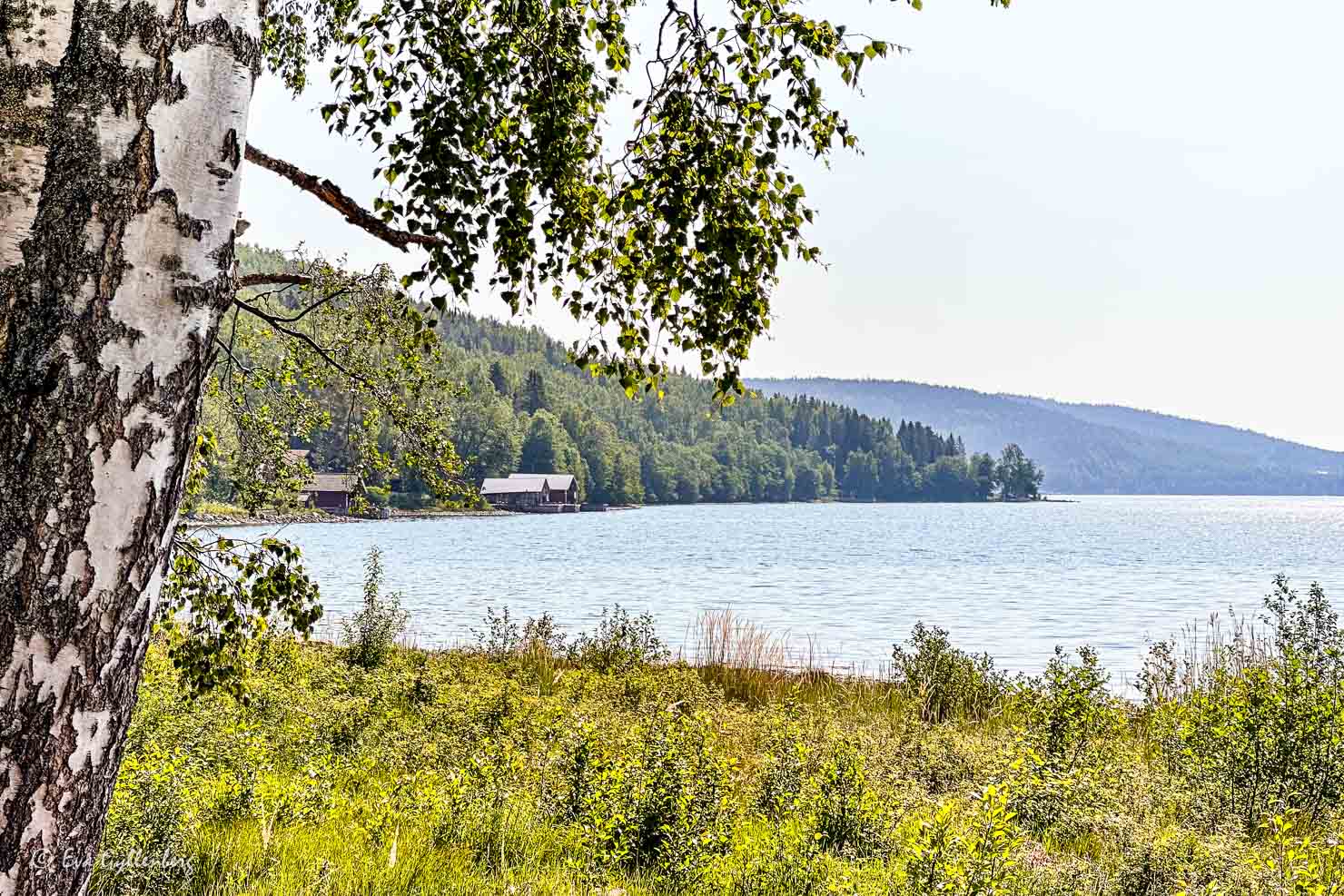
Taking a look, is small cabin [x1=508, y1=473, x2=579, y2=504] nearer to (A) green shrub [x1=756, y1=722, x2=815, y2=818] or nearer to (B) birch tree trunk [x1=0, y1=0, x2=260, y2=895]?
(A) green shrub [x1=756, y1=722, x2=815, y2=818]

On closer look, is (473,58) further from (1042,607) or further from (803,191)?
(1042,607)

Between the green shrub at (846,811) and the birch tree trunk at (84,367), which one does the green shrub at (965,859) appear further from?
the birch tree trunk at (84,367)

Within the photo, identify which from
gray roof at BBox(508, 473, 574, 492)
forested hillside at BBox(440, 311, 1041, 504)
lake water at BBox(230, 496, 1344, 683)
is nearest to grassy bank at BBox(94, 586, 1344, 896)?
lake water at BBox(230, 496, 1344, 683)

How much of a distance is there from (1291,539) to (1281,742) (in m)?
82.7

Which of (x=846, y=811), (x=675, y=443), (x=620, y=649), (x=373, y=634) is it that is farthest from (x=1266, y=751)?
(x=675, y=443)

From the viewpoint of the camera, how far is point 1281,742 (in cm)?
672

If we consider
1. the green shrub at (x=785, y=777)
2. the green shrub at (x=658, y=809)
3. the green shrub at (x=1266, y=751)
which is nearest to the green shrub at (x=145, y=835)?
the green shrub at (x=658, y=809)

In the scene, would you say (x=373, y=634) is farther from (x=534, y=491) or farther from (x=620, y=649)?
(x=534, y=491)

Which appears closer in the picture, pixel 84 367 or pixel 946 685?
pixel 84 367

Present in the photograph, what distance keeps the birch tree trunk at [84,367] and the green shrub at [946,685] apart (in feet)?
35.3

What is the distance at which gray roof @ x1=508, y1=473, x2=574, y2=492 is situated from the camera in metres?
116

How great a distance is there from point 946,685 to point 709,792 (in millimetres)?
7596

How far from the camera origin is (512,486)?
109812 millimetres

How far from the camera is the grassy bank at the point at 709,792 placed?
4.18 metres
